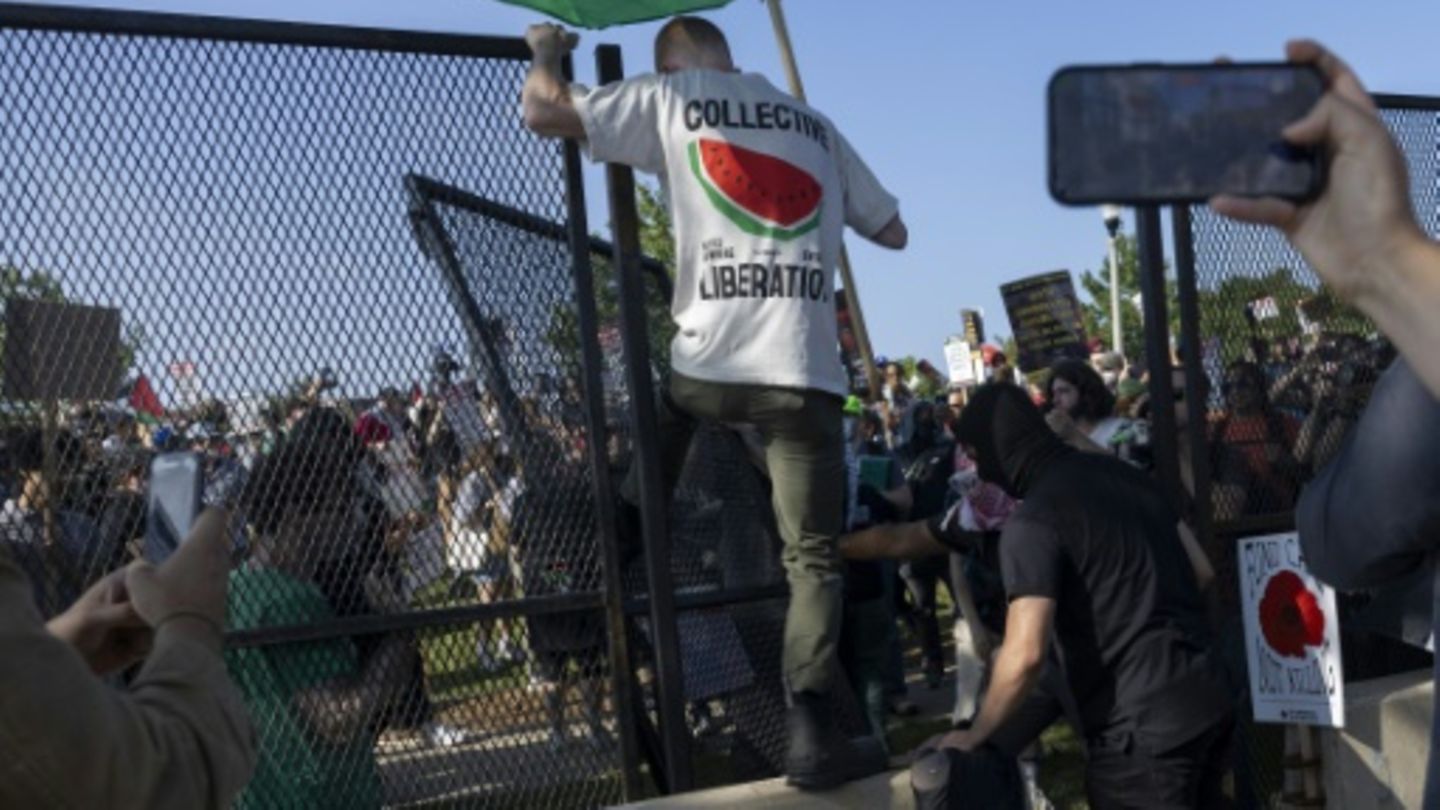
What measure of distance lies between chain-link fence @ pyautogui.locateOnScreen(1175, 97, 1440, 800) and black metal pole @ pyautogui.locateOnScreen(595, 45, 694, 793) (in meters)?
2.05

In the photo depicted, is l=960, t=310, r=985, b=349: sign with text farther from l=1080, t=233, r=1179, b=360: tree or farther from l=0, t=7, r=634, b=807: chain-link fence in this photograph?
l=0, t=7, r=634, b=807: chain-link fence

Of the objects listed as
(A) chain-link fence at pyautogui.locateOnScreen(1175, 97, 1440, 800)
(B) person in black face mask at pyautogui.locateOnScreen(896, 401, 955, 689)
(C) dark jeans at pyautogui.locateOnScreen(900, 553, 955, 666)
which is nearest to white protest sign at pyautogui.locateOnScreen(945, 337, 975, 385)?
(B) person in black face mask at pyautogui.locateOnScreen(896, 401, 955, 689)

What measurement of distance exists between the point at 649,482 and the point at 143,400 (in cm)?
138

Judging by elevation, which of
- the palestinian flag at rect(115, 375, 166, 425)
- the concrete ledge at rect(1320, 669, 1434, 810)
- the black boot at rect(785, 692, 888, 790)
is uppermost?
the palestinian flag at rect(115, 375, 166, 425)

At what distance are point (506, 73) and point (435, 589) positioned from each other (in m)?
1.39

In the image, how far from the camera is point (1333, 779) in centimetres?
644

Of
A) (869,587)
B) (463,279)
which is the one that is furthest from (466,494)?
(869,587)

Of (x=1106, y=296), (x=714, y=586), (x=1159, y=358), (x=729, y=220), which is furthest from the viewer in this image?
(x=1106, y=296)

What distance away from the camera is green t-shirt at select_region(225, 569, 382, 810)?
476 centimetres

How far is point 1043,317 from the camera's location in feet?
63.5

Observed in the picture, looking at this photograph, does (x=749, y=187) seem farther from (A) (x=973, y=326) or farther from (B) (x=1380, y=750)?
(A) (x=973, y=326)

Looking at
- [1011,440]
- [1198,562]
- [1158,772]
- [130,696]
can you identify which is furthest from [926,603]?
[130,696]

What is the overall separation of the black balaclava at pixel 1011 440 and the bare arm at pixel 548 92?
5.10 feet

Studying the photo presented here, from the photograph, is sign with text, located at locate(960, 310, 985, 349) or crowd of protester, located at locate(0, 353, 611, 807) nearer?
crowd of protester, located at locate(0, 353, 611, 807)
